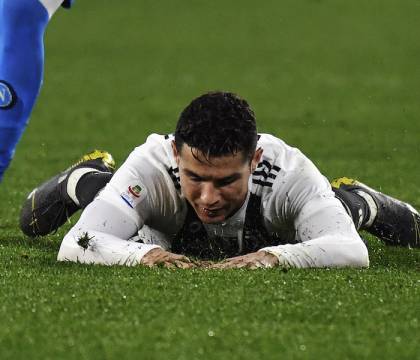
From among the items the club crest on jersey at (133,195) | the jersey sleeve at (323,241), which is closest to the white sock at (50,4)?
the club crest on jersey at (133,195)

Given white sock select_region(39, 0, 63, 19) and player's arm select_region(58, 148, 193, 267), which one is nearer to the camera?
player's arm select_region(58, 148, 193, 267)

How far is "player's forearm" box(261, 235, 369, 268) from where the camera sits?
6.22m

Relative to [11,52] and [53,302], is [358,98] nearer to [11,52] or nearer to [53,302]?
[11,52]

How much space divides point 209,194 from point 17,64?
4.89ft

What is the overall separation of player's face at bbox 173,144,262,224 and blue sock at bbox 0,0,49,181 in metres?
1.10

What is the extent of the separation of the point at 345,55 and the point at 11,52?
14.4m

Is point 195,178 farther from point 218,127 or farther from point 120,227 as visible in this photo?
point 120,227

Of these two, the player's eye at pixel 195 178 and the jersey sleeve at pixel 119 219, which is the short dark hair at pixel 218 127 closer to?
the player's eye at pixel 195 178

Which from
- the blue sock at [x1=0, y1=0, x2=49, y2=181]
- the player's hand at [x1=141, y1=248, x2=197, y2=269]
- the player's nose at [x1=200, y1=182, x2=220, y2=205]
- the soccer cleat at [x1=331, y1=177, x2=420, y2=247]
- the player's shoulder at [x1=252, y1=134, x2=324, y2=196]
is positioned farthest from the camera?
the soccer cleat at [x1=331, y1=177, x2=420, y2=247]

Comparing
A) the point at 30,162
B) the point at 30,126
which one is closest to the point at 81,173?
the point at 30,162

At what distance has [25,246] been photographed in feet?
23.9

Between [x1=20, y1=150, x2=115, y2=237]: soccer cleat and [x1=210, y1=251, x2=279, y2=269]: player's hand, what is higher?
[x1=210, y1=251, x2=279, y2=269]: player's hand

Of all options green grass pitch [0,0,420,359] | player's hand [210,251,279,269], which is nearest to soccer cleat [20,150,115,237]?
green grass pitch [0,0,420,359]

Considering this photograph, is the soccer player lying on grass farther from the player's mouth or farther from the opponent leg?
the opponent leg
